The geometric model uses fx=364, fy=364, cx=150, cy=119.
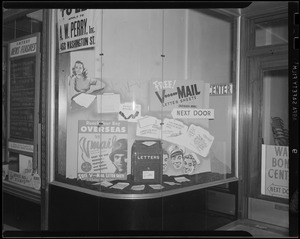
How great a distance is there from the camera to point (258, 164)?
332 centimetres

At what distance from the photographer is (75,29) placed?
3.10 meters

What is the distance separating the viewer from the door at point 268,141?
10.6 ft

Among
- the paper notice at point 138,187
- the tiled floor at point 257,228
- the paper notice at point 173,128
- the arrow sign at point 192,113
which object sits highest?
the arrow sign at point 192,113

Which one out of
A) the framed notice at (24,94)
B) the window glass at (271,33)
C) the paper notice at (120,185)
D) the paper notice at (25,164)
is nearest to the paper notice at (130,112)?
the paper notice at (120,185)

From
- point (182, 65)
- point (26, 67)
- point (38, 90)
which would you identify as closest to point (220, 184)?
point (182, 65)

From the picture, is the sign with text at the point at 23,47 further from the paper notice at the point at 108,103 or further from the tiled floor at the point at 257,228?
the tiled floor at the point at 257,228

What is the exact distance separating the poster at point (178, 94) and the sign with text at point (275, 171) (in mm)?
733

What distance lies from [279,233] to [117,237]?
140 cm

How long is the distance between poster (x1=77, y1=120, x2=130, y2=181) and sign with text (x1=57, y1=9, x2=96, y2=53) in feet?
2.18

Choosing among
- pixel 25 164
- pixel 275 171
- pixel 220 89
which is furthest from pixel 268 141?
pixel 25 164

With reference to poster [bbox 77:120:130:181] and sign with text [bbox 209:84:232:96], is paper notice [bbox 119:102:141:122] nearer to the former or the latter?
poster [bbox 77:120:130:181]

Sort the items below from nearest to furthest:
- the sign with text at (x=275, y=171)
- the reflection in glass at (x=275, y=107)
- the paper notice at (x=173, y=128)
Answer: the paper notice at (x=173, y=128)
the sign with text at (x=275, y=171)
the reflection in glass at (x=275, y=107)

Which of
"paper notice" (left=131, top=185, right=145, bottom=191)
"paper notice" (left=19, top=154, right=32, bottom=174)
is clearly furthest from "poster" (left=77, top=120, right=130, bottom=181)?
"paper notice" (left=19, top=154, right=32, bottom=174)

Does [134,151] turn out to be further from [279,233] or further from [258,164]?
[279,233]
